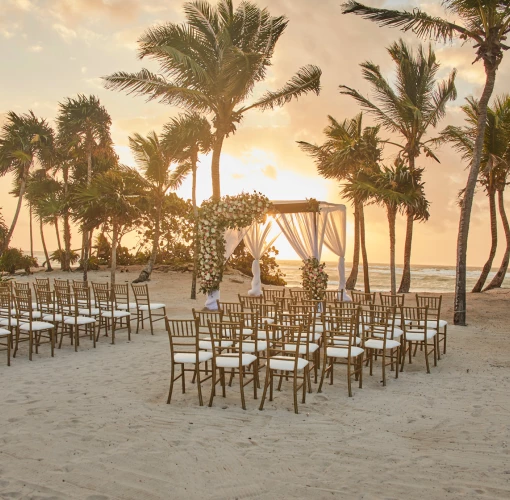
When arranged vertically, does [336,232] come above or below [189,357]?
above

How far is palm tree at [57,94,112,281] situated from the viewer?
23.0 m

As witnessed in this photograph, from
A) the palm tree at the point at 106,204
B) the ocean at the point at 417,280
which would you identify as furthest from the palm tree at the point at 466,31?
the ocean at the point at 417,280

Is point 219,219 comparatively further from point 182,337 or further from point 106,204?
point 106,204

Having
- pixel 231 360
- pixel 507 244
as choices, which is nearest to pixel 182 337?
pixel 231 360

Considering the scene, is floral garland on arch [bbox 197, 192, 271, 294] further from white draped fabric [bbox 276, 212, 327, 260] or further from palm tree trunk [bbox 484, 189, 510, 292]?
palm tree trunk [bbox 484, 189, 510, 292]

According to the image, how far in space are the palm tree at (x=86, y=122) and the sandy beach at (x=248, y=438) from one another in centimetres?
1804

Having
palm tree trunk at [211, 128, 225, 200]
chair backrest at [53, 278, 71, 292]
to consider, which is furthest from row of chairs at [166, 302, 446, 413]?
palm tree trunk at [211, 128, 225, 200]

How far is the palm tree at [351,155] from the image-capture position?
18.7 m

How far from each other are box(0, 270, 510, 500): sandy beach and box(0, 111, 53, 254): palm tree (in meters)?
20.1

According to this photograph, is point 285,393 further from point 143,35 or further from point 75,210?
point 75,210

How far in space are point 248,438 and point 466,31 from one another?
11547 millimetres

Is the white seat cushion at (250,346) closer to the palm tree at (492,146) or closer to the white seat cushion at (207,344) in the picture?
the white seat cushion at (207,344)

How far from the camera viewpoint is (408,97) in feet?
57.6

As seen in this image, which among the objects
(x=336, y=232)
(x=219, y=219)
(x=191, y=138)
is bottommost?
(x=336, y=232)
